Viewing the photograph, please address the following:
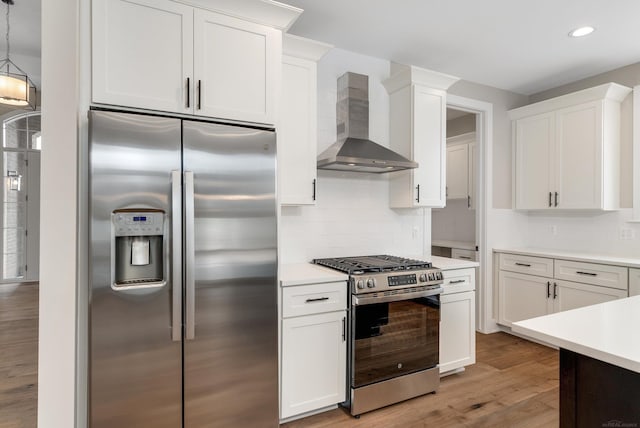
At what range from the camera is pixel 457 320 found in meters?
2.94

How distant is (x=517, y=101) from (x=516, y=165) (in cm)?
83

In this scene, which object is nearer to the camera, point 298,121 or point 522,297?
point 298,121

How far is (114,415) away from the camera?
1716mm

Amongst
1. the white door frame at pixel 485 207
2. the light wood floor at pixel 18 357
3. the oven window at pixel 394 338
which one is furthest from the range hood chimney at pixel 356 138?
the light wood floor at pixel 18 357

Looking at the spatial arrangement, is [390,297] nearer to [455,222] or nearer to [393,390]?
[393,390]

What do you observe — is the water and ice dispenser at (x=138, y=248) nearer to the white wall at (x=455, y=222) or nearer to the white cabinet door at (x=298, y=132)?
the white cabinet door at (x=298, y=132)

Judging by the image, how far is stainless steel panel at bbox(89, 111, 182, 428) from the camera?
5.56 ft

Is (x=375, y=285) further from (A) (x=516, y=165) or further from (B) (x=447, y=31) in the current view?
(A) (x=516, y=165)

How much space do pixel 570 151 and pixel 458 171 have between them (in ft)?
4.79

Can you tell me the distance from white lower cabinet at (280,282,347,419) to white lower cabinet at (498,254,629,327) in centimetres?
221

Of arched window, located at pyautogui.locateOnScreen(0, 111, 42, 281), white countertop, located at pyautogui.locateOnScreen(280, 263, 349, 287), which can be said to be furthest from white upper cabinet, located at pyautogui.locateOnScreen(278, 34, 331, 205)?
arched window, located at pyautogui.locateOnScreen(0, 111, 42, 281)

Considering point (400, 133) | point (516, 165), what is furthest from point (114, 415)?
point (516, 165)

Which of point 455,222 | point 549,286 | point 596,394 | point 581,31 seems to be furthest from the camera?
point 455,222

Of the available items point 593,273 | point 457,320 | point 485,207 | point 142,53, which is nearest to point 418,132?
point 485,207
